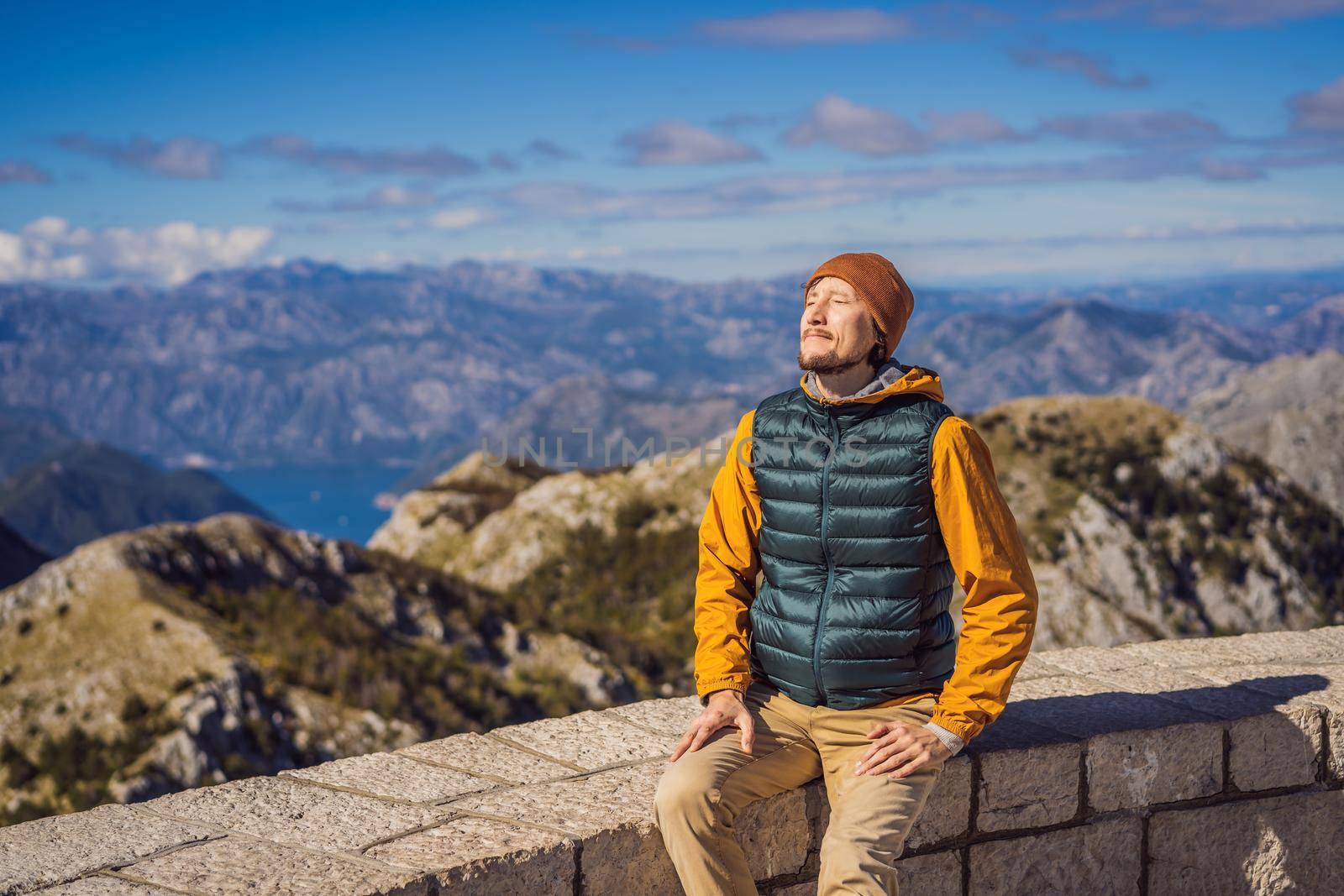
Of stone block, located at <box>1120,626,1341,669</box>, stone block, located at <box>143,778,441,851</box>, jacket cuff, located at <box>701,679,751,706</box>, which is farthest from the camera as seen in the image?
stone block, located at <box>1120,626,1341,669</box>

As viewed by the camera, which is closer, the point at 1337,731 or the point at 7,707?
the point at 1337,731

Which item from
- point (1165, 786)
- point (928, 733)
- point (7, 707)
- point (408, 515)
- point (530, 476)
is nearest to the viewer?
point (928, 733)

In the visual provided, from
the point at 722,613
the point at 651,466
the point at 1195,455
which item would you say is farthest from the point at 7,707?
the point at 1195,455

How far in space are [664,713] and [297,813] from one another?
5.23ft

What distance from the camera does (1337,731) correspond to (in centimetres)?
427

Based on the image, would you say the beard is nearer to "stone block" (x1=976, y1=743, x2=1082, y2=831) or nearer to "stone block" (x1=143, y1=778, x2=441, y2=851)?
"stone block" (x1=976, y1=743, x2=1082, y2=831)

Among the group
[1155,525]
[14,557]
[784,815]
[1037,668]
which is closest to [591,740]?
[784,815]

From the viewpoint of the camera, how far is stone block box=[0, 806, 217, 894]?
3.09 m

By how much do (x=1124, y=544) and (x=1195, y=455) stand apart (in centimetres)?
803

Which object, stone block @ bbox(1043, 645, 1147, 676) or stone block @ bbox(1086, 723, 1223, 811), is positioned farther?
stone block @ bbox(1043, 645, 1147, 676)

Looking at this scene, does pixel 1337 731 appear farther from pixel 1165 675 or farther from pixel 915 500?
pixel 915 500

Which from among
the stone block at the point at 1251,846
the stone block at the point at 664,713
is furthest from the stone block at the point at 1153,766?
the stone block at the point at 664,713

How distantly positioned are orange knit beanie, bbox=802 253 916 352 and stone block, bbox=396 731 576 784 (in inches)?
76.6

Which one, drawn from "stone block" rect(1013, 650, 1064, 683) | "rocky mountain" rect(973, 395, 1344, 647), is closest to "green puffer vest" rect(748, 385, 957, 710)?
"stone block" rect(1013, 650, 1064, 683)
